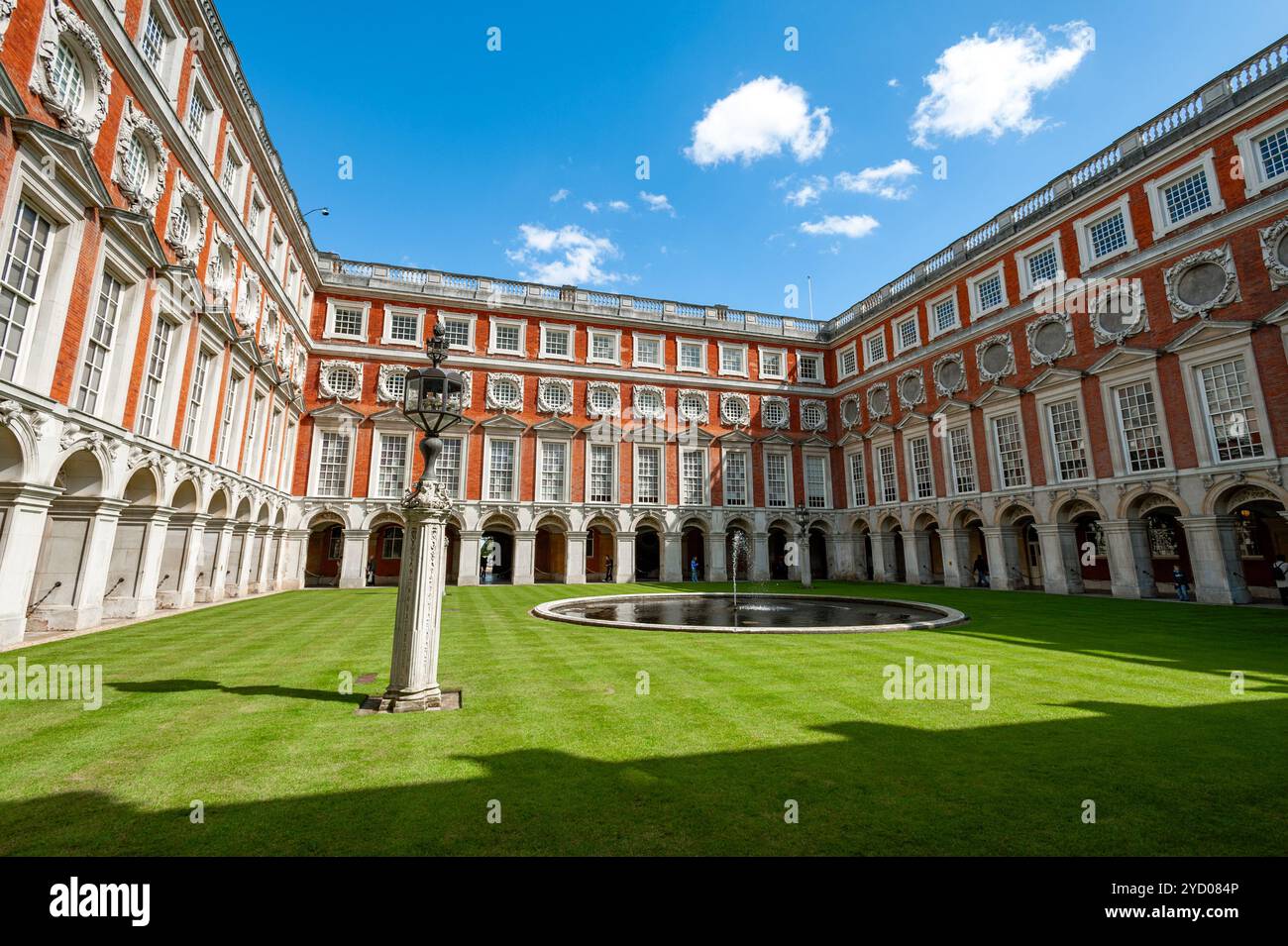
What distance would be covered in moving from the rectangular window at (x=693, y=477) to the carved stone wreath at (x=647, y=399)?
9.47 ft

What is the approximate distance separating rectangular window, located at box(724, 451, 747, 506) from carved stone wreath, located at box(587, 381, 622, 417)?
7535mm

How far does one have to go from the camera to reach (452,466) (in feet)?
101

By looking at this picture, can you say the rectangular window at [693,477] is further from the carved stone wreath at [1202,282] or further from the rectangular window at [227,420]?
the rectangular window at [227,420]

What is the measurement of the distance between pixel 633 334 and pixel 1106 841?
33.5 meters

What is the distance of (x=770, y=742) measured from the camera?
5652mm

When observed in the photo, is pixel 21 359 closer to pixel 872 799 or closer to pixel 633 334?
pixel 872 799

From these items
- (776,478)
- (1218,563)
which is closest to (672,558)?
(776,478)

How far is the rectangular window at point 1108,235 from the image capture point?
22250 millimetres

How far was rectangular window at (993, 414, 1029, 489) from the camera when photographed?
84.1ft

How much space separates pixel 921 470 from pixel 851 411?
22.7 feet

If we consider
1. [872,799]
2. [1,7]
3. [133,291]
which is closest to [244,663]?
[872,799]

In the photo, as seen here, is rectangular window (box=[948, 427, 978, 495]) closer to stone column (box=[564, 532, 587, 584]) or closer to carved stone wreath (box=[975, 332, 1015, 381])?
carved stone wreath (box=[975, 332, 1015, 381])

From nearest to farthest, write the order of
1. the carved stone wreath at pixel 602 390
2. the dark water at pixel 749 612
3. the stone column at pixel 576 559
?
the dark water at pixel 749 612
the stone column at pixel 576 559
the carved stone wreath at pixel 602 390

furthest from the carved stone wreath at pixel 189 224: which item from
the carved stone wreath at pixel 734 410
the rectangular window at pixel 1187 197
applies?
the rectangular window at pixel 1187 197
